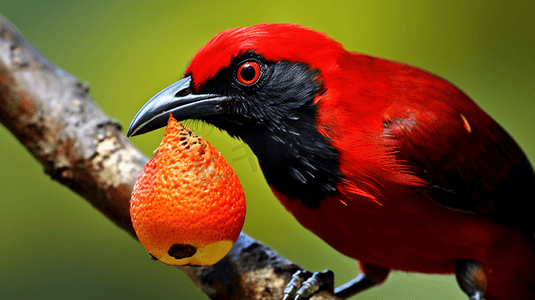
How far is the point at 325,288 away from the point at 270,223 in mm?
1284

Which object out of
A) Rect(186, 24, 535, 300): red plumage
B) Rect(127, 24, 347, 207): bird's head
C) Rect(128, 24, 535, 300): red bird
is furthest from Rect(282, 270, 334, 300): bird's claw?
Rect(127, 24, 347, 207): bird's head

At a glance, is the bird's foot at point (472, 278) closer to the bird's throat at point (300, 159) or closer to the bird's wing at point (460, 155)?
the bird's wing at point (460, 155)

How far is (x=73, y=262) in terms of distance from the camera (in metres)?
3.28

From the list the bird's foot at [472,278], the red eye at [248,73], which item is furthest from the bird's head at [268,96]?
the bird's foot at [472,278]

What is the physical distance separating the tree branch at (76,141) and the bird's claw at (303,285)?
0.17ft

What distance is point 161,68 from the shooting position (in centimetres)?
317

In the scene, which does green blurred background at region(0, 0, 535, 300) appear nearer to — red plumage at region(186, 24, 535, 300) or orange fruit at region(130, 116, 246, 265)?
red plumage at region(186, 24, 535, 300)

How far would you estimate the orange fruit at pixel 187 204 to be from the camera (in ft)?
3.71

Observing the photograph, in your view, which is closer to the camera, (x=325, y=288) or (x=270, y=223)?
(x=325, y=288)

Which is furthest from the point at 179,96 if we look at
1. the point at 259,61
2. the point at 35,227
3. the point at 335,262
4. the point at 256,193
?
the point at 35,227

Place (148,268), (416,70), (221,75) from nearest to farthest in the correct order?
1. (221,75)
2. (416,70)
3. (148,268)

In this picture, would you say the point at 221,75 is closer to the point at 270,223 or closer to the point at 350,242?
the point at 350,242

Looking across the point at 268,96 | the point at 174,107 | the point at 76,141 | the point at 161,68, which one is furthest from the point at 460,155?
the point at 161,68

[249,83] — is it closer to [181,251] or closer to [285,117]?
[285,117]
